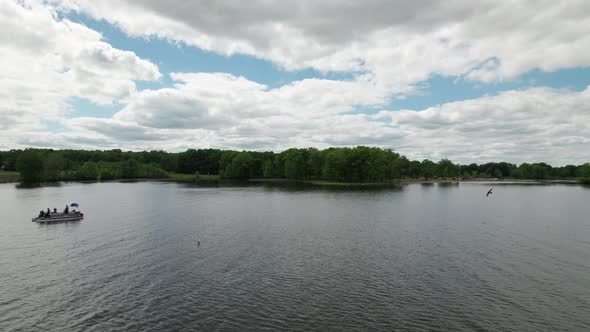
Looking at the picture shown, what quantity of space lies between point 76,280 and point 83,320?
410 inches

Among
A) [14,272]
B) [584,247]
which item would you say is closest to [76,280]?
[14,272]

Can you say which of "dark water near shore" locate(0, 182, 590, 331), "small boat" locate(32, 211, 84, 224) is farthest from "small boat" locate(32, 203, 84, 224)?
"dark water near shore" locate(0, 182, 590, 331)

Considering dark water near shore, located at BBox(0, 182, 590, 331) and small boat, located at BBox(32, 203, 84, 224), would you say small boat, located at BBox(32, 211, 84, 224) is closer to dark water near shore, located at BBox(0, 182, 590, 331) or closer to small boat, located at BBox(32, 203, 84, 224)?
small boat, located at BBox(32, 203, 84, 224)

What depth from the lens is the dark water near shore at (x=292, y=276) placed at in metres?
27.5

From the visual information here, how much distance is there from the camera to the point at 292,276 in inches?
1467

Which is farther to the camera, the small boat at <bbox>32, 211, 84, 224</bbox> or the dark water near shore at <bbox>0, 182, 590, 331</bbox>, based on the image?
the small boat at <bbox>32, 211, 84, 224</bbox>

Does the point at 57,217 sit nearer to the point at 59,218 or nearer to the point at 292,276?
the point at 59,218

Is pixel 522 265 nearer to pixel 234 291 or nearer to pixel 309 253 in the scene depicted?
pixel 309 253

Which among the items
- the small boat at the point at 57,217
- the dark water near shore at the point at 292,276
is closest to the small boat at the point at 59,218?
the small boat at the point at 57,217

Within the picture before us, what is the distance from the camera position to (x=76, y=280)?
3538 centimetres

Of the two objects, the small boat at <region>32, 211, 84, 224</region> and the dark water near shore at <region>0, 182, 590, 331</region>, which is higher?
the small boat at <region>32, 211, 84, 224</region>

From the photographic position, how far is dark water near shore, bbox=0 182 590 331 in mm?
27516

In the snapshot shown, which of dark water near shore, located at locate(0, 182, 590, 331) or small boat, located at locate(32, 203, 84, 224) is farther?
small boat, located at locate(32, 203, 84, 224)

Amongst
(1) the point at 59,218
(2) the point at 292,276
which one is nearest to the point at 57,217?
(1) the point at 59,218
